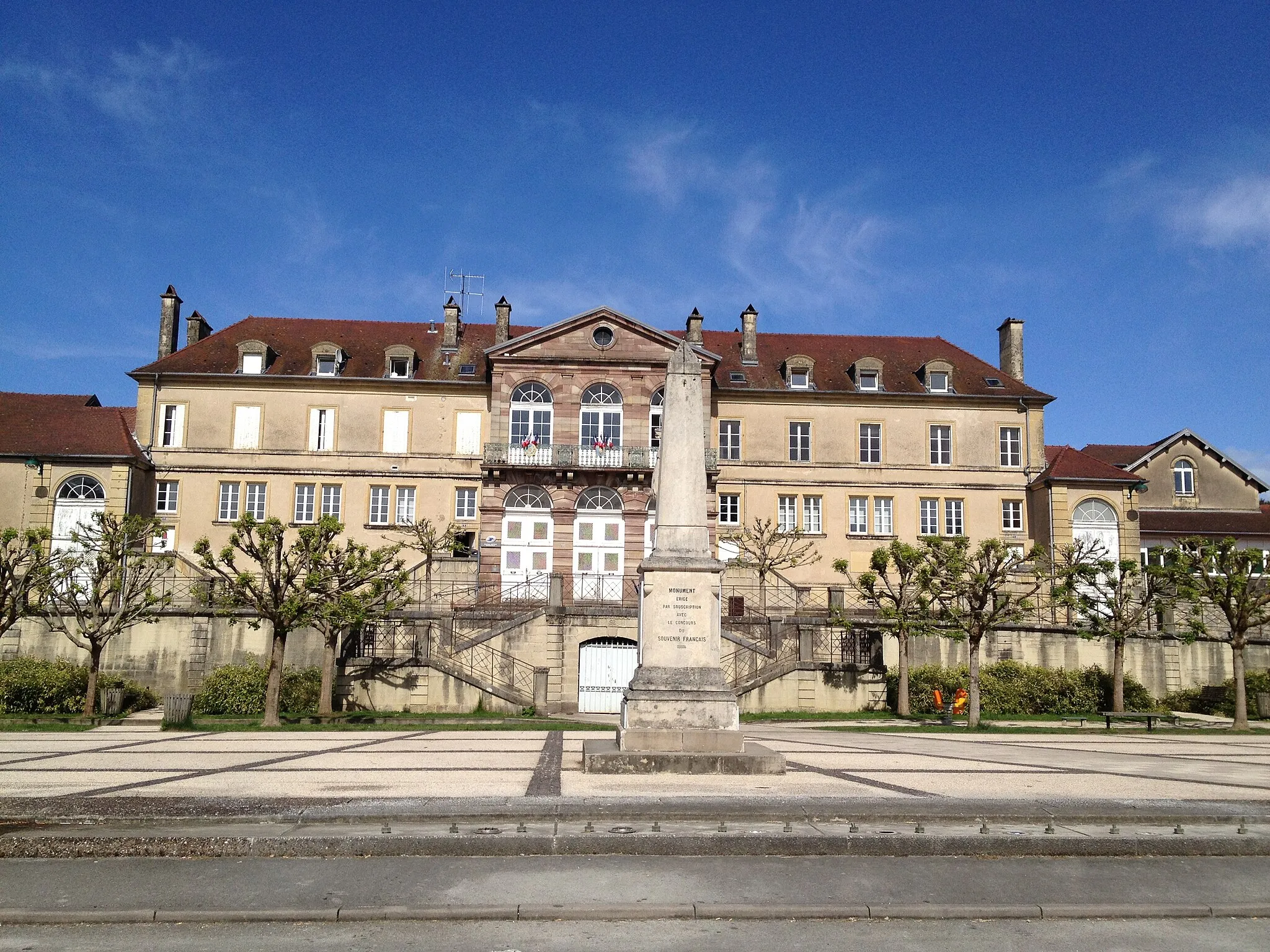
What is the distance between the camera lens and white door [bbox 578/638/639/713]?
105 ft

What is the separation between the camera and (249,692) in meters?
29.0

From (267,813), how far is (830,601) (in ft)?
81.0

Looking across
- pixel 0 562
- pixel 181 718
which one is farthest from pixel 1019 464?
pixel 0 562

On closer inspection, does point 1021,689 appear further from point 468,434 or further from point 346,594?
point 468,434

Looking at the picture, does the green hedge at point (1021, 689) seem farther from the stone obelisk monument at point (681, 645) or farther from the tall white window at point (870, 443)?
the stone obelisk monument at point (681, 645)

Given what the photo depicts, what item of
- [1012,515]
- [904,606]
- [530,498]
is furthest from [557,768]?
[1012,515]

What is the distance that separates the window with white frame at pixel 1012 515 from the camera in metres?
43.4

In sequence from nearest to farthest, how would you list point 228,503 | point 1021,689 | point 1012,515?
1. point 1021,689
2. point 228,503
3. point 1012,515

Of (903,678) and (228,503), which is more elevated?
(228,503)

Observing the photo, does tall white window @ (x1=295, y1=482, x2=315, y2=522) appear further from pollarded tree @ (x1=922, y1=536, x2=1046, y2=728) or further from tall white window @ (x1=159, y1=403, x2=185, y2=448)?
pollarded tree @ (x1=922, y1=536, x2=1046, y2=728)

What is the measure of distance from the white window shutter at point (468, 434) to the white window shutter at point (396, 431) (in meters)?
2.00

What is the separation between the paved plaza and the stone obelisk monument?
0.99 ft

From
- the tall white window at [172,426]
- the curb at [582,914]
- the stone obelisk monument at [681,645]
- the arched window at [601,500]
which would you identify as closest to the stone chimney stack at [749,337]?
the arched window at [601,500]

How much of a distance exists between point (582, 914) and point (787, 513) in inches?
1423
